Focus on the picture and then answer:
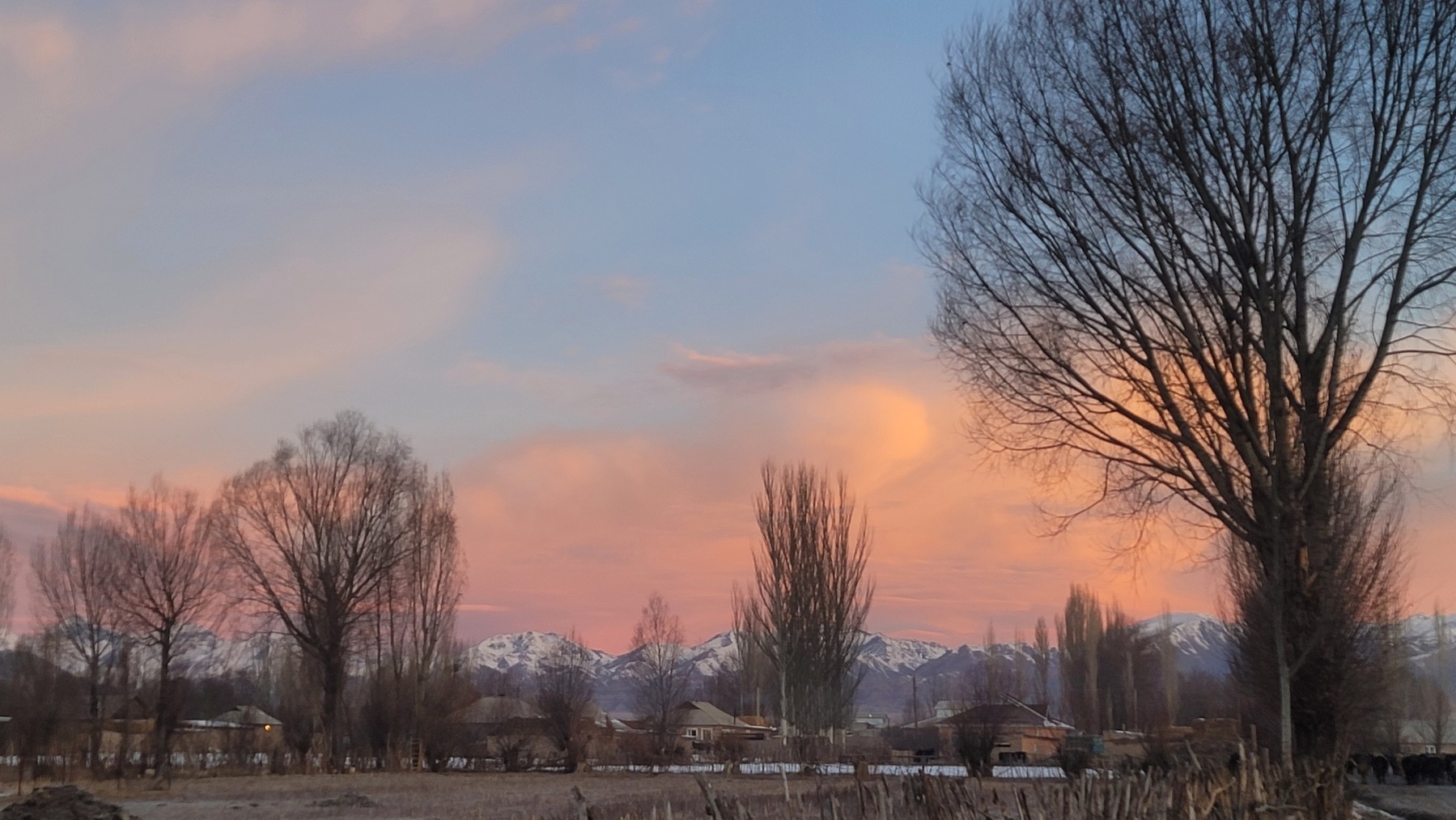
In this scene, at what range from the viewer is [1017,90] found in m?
12.2

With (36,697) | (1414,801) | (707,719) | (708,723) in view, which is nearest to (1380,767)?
(1414,801)

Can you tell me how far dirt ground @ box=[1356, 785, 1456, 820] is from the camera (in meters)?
17.5

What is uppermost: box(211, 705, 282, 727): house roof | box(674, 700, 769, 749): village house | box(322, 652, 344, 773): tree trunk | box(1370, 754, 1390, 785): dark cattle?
box(322, 652, 344, 773): tree trunk

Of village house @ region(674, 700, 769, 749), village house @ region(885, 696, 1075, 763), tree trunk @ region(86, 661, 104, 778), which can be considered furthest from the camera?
village house @ region(674, 700, 769, 749)

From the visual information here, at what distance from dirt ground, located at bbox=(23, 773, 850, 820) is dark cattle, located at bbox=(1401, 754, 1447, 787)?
15.2m

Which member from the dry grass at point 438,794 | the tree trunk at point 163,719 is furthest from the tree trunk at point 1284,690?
the tree trunk at point 163,719

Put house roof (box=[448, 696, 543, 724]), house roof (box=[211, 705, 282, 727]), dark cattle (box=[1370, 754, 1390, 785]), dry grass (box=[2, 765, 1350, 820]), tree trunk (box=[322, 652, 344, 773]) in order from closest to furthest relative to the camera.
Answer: dry grass (box=[2, 765, 1350, 820]) < dark cattle (box=[1370, 754, 1390, 785]) < tree trunk (box=[322, 652, 344, 773]) < house roof (box=[448, 696, 543, 724]) < house roof (box=[211, 705, 282, 727])

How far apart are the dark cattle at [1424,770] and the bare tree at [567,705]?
23.8m

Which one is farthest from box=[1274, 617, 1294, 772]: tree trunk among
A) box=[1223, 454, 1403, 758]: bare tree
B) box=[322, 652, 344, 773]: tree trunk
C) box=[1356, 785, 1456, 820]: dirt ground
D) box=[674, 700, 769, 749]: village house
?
box=[674, 700, 769, 749]: village house

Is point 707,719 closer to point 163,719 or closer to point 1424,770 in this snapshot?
point 163,719

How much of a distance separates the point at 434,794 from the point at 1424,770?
2504 centimetres

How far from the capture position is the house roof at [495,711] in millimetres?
42312

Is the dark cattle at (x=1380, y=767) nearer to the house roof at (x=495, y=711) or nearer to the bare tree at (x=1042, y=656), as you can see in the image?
the house roof at (x=495, y=711)

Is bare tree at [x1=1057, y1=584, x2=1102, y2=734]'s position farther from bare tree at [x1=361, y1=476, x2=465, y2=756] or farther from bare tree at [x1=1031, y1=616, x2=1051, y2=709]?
bare tree at [x1=361, y1=476, x2=465, y2=756]
